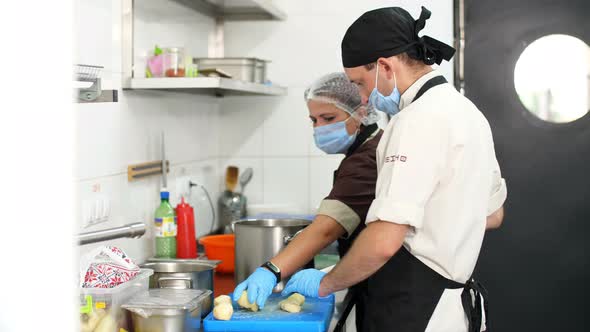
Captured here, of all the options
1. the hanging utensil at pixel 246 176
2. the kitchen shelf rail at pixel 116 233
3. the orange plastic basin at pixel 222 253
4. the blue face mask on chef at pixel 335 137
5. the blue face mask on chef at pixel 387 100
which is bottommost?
the orange plastic basin at pixel 222 253

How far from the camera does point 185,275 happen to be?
1.64 meters

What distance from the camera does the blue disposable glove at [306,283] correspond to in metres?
1.68

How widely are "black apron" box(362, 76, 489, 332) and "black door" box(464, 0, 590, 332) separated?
4.98 feet

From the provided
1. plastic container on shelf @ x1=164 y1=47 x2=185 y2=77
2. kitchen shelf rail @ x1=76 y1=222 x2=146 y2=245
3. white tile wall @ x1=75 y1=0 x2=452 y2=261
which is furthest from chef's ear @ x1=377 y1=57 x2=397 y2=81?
white tile wall @ x1=75 y1=0 x2=452 y2=261

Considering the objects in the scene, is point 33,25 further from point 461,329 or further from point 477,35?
point 477,35

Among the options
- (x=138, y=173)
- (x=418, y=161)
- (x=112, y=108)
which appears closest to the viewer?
(x=418, y=161)

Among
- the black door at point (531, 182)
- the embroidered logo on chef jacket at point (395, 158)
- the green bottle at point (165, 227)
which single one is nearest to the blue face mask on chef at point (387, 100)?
the embroidered logo on chef jacket at point (395, 158)

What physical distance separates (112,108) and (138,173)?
0.83 feet

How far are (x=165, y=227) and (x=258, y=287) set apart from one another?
0.73 metres

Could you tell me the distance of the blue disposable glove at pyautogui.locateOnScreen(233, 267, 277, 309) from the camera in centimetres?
161

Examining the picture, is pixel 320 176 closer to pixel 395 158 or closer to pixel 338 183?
pixel 338 183

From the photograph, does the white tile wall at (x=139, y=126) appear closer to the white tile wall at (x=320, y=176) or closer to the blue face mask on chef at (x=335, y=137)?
the white tile wall at (x=320, y=176)

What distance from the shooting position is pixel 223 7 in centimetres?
312

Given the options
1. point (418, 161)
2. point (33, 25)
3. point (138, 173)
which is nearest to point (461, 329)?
point (418, 161)
